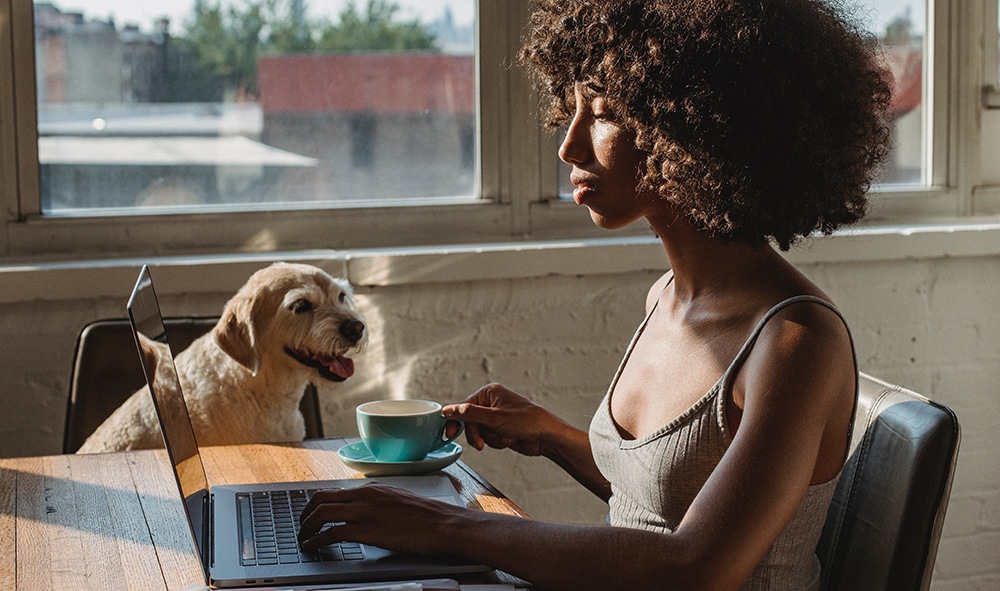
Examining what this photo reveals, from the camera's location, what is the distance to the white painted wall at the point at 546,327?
2.39m

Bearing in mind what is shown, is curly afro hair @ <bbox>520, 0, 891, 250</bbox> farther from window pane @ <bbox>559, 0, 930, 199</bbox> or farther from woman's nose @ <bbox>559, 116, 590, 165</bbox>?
window pane @ <bbox>559, 0, 930, 199</bbox>

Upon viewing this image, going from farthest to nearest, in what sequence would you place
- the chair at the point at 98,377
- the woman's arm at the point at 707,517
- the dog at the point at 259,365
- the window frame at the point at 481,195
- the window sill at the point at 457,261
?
the window frame at the point at 481,195 → the window sill at the point at 457,261 → the chair at the point at 98,377 → the dog at the point at 259,365 → the woman's arm at the point at 707,517

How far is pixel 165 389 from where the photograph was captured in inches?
52.3

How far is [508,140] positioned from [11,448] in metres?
1.39

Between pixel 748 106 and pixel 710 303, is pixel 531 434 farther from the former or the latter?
pixel 748 106

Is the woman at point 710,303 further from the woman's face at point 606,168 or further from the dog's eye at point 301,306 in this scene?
the dog's eye at point 301,306

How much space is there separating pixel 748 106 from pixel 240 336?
116 cm

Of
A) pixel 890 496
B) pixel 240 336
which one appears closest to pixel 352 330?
pixel 240 336

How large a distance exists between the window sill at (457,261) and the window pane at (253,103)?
7.9 inches

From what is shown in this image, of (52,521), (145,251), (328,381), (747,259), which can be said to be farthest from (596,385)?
(52,521)

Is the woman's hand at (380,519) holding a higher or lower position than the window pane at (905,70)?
lower

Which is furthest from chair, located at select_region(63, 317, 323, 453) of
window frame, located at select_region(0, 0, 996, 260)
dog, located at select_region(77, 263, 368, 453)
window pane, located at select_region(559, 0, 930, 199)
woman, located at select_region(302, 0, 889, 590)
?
window pane, located at select_region(559, 0, 930, 199)

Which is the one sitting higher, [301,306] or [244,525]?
[301,306]

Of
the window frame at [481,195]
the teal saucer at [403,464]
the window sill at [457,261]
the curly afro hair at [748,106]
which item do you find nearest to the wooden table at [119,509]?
the teal saucer at [403,464]
